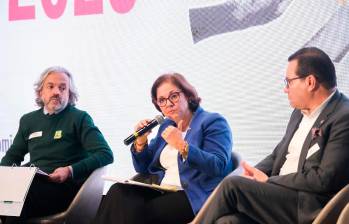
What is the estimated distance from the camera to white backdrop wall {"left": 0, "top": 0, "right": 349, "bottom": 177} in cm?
308

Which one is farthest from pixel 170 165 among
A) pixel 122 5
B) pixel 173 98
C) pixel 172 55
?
pixel 122 5

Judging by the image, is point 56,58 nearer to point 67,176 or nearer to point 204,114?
point 67,176

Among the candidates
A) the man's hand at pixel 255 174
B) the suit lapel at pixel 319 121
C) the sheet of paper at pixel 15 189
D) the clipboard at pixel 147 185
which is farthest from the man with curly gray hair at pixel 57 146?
the suit lapel at pixel 319 121

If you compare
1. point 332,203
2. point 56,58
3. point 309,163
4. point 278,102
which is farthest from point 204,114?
point 56,58

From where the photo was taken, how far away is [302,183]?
83.7 inches

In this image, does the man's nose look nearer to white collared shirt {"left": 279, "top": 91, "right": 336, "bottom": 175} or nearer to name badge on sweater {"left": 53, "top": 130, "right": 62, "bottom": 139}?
name badge on sweater {"left": 53, "top": 130, "right": 62, "bottom": 139}

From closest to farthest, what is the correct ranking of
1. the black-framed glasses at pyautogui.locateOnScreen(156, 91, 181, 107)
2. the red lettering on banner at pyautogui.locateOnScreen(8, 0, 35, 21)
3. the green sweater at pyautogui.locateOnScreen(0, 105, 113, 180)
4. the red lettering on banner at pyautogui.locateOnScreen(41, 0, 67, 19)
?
the black-framed glasses at pyautogui.locateOnScreen(156, 91, 181, 107) → the green sweater at pyautogui.locateOnScreen(0, 105, 113, 180) → the red lettering on banner at pyautogui.locateOnScreen(41, 0, 67, 19) → the red lettering on banner at pyautogui.locateOnScreen(8, 0, 35, 21)

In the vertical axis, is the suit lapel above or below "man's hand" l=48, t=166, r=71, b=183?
above

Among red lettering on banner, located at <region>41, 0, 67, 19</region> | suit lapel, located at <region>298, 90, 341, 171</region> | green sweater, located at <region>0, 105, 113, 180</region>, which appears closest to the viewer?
suit lapel, located at <region>298, 90, 341, 171</region>

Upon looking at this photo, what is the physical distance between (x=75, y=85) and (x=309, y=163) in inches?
72.6

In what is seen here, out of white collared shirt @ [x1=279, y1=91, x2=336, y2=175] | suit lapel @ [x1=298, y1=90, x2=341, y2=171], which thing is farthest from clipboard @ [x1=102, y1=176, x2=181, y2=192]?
suit lapel @ [x1=298, y1=90, x2=341, y2=171]

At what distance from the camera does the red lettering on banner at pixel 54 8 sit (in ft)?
12.4

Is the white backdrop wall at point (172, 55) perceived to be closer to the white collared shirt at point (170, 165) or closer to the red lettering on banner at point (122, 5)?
the red lettering on banner at point (122, 5)

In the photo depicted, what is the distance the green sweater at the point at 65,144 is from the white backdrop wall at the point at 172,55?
44 cm
